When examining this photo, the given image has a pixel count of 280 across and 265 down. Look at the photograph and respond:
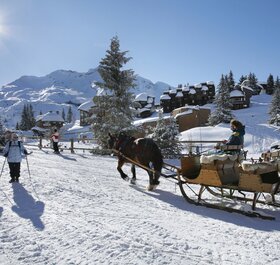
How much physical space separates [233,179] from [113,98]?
1704 cm

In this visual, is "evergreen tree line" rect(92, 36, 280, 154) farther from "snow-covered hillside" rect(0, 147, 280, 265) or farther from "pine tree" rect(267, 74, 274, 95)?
"pine tree" rect(267, 74, 274, 95)

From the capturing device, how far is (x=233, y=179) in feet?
27.2

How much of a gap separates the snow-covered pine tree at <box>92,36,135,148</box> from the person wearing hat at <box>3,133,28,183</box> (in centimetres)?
1241

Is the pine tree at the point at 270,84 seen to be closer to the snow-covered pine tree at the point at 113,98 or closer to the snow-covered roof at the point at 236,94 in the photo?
the snow-covered roof at the point at 236,94

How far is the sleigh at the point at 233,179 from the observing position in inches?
291

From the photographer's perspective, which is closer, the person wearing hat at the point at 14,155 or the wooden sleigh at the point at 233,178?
the wooden sleigh at the point at 233,178

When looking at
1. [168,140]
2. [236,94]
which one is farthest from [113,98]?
[236,94]

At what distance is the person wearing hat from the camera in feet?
34.6

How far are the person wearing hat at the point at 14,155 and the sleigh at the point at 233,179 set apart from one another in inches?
211

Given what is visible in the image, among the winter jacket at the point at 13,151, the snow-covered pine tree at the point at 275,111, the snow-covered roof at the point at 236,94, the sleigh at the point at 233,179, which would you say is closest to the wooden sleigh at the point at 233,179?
the sleigh at the point at 233,179

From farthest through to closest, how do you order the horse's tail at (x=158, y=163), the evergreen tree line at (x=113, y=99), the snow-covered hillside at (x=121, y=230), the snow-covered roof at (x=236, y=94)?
the snow-covered roof at (x=236, y=94) < the evergreen tree line at (x=113, y=99) < the horse's tail at (x=158, y=163) < the snow-covered hillside at (x=121, y=230)

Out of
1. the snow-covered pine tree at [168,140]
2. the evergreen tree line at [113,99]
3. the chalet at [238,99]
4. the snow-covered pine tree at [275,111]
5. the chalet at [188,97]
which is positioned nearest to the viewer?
the snow-covered pine tree at [168,140]

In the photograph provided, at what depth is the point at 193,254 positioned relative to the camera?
5.14 meters

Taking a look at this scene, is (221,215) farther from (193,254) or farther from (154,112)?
(154,112)
